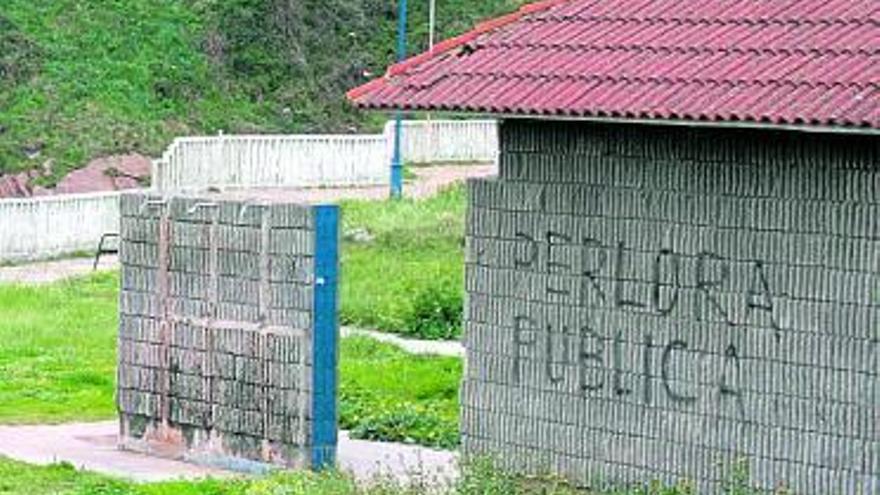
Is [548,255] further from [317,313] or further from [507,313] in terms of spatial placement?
[317,313]

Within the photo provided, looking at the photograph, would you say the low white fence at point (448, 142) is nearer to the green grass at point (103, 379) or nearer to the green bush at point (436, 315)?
the green grass at point (103, 379)

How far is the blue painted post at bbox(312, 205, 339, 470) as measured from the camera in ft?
58.7

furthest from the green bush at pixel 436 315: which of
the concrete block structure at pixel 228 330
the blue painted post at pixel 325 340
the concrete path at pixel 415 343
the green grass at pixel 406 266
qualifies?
the blue painted post at pixel 325 340

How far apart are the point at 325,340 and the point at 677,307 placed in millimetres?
3222

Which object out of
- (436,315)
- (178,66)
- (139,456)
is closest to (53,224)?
(436,315)

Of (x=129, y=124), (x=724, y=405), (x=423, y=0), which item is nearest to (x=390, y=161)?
(x=129, y=124)

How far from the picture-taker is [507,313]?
16.8m

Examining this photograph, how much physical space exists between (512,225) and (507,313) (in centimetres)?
58

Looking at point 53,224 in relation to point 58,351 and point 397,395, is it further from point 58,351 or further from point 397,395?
point 397,395

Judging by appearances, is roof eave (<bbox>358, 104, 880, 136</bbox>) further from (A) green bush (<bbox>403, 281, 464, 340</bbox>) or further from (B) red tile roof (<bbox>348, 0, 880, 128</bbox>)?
(A) green bush (<bbox>403, 281, 464, 340</bbox>)

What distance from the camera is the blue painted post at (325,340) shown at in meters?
17.9


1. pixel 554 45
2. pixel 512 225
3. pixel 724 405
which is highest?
pixel 554 45

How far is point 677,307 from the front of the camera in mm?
15742

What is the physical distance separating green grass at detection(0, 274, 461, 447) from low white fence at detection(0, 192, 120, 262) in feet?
26.2
